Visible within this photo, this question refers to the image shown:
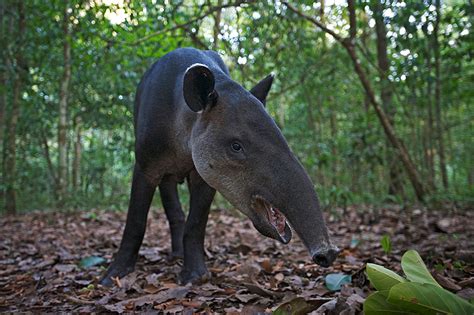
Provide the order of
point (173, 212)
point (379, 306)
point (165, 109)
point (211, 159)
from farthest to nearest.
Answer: point (173, 212), point (165, 109), point (211, 159), point (379, 306)

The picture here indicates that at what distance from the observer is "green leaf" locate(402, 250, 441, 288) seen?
192cm

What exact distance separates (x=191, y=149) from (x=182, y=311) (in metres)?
1.12

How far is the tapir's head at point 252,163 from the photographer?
2389mm

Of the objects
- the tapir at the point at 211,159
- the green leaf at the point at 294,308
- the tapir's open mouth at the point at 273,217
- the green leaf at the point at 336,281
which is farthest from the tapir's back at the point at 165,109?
the green leaf at the point at 294,308

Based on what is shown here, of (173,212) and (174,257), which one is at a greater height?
(173,212)

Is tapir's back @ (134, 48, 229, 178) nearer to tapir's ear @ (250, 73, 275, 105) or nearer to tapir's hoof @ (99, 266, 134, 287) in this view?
tapir's ear @ (250, 73, 275, 105)

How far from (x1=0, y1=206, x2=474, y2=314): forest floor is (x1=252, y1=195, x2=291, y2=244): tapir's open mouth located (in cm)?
36

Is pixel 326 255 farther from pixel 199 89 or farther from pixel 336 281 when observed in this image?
pixel 199 89

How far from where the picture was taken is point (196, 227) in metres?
3.63

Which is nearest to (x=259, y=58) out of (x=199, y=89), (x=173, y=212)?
(x=173, y=212)

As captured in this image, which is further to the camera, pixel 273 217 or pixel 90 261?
pixel 90 261

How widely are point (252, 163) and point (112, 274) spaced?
1752 millimetres

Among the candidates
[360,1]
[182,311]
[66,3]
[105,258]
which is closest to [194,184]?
[182,311]

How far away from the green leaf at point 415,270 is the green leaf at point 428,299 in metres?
0.22
